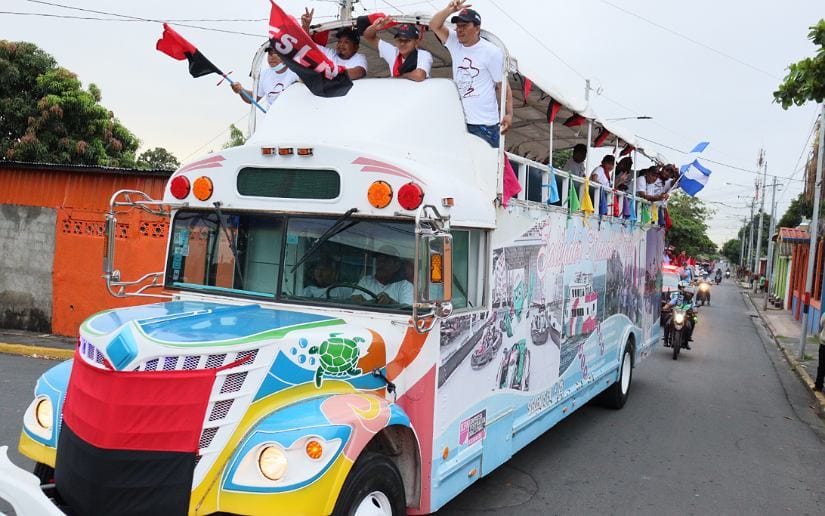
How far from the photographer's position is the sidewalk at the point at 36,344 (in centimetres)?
1021

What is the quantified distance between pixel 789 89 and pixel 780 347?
10230mm

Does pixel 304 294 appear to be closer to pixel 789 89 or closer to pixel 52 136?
pixel 789 89

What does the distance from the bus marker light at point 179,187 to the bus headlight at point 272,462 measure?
2167 mm

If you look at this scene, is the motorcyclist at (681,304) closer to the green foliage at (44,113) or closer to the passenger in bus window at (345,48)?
the passenger in bus window at (345,48)

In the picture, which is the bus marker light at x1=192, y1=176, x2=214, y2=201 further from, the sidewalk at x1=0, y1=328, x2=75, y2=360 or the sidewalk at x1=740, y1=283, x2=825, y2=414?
the sidewalk at x1=740, y1=283, x2=825, y2=414

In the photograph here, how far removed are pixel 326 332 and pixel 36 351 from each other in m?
8.36

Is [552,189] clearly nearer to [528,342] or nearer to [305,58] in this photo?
[528,342]

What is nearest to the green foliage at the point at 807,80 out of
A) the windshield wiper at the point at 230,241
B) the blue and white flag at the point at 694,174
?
the blue and white flag at the point at 694,174

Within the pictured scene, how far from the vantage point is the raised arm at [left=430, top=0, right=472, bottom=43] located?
491cm

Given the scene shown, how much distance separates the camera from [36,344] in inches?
425

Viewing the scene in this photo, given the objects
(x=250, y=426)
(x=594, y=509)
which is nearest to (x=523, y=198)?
(x=594, y=509)

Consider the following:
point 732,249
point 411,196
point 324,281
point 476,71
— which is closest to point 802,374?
point 476,71

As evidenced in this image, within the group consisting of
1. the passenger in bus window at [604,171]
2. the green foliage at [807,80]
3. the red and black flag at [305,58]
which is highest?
the green foliage at [807,80]

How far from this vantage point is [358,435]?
3469 millimetres
